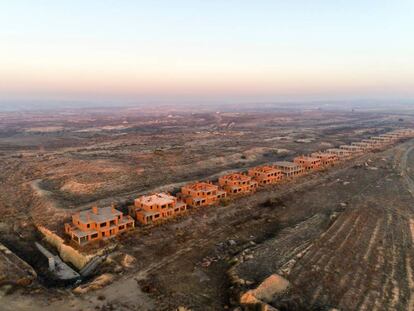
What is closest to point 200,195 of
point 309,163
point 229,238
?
point 229,238

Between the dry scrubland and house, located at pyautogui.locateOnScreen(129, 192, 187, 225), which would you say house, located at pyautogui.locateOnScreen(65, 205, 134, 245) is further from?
house, located at pyautogui.locateOnScreen(129, 192, 187, 225)

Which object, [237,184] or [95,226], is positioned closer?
[95,226]

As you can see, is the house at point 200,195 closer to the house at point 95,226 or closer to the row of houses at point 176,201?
the row of houses at point 176,201

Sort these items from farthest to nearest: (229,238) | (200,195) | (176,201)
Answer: (200,195) < (176,201) < (229,238)

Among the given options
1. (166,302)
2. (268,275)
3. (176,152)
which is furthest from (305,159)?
(166,302)

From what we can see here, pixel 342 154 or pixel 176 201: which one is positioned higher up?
pixel 176 201

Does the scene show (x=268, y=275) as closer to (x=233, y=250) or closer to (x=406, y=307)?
(x=233, y=250)

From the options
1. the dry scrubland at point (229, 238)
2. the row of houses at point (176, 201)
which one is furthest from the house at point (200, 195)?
the dry scrubland at point (229, 238)

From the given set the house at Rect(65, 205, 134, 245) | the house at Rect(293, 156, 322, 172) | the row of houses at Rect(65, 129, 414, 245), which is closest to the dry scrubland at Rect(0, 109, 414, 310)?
the house at Rect(65, 205, 134, 245)

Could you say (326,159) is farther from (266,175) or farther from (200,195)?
(200,195)
